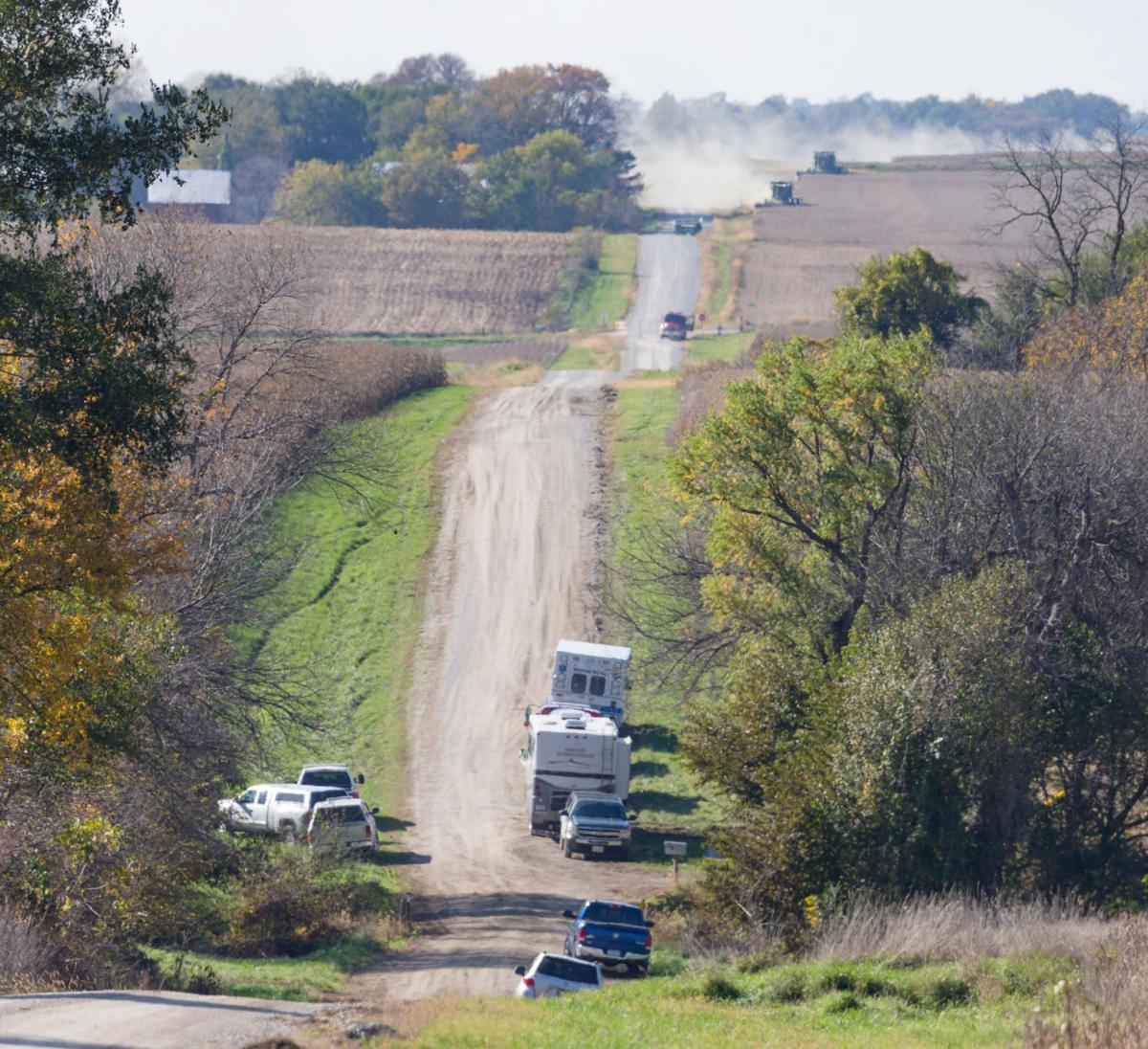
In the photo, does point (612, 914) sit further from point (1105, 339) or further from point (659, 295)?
point (659, 295)

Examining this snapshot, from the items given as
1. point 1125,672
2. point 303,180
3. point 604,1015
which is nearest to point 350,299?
point 303,180

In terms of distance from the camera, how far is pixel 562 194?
5581 inches

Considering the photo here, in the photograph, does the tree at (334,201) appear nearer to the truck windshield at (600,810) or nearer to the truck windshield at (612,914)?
the truck windshield at (600,810)

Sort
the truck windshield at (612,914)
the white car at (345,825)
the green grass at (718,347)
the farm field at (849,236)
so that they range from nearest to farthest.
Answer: the truck windshield at (612,914) → the white car at (345,825) → the green grass at (718,347) → the farm field at (849,236)

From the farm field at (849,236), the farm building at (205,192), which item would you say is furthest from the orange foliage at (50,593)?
the farm building at (205,192)

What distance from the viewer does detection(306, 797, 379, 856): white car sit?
32.2m

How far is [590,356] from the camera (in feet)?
308

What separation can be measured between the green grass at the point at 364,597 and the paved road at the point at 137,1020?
20.2 m

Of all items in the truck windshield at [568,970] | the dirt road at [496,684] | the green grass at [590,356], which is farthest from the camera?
the green grass at [590,356]

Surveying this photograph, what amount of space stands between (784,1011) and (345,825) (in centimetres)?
A: 1714

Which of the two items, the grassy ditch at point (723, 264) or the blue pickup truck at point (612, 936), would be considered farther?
the grassy ditch at point (723, 264)

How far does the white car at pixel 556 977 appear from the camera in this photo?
22984 mm

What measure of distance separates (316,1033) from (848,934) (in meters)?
9.41

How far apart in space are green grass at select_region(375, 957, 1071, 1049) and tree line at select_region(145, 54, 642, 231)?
116257 mm
